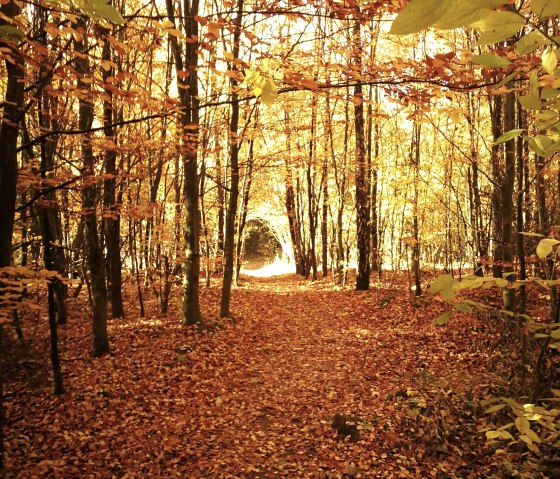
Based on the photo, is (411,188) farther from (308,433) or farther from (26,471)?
(26,471)

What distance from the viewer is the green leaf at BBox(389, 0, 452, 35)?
2.02ft

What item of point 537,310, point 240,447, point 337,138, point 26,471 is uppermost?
point 337,138

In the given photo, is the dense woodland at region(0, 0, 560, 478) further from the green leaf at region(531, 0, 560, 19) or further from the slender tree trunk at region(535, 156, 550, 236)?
the slender tree trunk at region(535, 156, 550, 236)

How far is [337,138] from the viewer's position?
19406 mm

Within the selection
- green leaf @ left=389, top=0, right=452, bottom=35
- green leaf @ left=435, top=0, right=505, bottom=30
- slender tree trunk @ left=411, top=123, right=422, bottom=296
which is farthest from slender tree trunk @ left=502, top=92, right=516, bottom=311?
green leaf @ left=389, top=0, right=452, bottom=35

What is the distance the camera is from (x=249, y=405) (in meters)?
6.92

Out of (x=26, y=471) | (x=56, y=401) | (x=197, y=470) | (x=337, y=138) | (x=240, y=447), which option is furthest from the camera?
(x=337, y=138)

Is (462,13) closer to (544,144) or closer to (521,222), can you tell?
(544,144)

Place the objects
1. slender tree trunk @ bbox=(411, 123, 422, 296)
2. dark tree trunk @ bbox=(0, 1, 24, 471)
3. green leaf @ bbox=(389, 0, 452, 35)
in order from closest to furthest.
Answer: green leaf @ bbox=(389, 0, 452, 35), dark tree trunk @ bbox=(0, 1, 24, 471), slender tree trunk @ bbox=(411, 123, 422, 296)

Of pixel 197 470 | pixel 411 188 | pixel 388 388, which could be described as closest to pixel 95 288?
pixel 197 470

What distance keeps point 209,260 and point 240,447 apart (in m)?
9.83

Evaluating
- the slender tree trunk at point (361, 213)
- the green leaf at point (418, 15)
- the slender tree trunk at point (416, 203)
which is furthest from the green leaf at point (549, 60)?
the slender tree trunk at point (361, 213)

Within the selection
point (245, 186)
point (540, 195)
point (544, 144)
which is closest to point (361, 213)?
point (245, 186)

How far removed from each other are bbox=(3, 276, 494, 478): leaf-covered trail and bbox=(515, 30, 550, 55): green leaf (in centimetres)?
530
